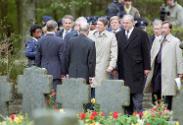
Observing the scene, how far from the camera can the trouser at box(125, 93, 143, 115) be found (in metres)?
9.82

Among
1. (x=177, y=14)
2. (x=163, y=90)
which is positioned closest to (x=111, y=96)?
(x=163, y=90)

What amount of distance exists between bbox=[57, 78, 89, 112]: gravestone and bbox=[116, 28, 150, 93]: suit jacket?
2055 millimetres

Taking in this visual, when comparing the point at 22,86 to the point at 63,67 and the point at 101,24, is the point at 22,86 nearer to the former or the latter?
the point at 63,67

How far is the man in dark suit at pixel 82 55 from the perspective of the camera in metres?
9.71

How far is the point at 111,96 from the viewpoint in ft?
25.6

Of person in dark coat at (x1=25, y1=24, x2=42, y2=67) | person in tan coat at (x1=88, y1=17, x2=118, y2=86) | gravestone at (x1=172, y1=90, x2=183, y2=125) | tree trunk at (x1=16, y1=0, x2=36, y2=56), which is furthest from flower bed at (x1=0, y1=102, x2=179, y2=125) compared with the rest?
tree trunk at (x1=16, y1=0, x2=36, y2=56)

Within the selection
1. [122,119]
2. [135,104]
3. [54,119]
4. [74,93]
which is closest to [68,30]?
[135,104]

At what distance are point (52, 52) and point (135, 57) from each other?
148 centimetres

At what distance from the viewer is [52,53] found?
33.9 feet

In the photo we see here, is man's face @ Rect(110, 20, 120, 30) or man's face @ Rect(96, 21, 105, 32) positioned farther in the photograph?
man's face @ Rect(110, 20, 120, 30)

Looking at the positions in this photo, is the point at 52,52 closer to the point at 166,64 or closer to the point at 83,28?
the point at 83,28

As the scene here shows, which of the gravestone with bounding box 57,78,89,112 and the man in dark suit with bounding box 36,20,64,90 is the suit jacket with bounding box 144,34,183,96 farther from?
the gravestone with bounding box 57,78,89,112

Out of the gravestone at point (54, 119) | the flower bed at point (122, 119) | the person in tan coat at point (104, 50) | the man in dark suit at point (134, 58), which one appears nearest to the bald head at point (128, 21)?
the man in dark suit at point (134, 58)

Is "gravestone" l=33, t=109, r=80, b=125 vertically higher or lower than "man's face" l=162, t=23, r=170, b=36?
lower
